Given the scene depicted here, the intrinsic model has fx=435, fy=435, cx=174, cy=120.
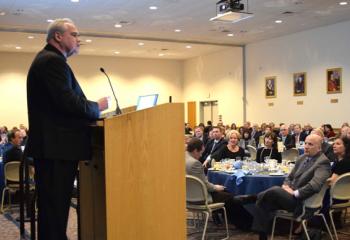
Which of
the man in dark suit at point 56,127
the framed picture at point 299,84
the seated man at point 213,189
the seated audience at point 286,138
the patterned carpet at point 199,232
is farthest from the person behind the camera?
the framed picture at point 299,84

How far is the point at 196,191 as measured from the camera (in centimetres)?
493

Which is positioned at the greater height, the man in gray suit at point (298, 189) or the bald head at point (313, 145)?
the bald head at point (313, 145)

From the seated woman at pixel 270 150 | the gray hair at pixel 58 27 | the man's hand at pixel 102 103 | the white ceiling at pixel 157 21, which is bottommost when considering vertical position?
the seated woman at pixel 270 150

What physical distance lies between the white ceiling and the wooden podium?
9582mm

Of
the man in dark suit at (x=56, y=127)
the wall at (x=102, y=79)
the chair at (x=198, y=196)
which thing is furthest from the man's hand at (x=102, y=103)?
the wall at (x=102, y=79)

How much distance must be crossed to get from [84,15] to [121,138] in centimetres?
1157

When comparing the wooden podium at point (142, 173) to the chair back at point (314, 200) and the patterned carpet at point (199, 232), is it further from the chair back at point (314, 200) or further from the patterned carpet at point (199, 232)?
the patterned carpet at point (199, 232)

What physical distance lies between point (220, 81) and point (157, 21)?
24.4 feet

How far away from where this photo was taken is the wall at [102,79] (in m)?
20.0

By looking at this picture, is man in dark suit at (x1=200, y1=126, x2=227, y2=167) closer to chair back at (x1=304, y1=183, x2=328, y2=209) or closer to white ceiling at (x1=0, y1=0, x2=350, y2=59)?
chair back at (x1=304, y1=183, x2=328, y2=209)

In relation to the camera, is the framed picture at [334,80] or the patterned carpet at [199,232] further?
the framed picture at [334,80]

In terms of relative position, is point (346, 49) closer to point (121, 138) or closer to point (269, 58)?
point (269, 58)

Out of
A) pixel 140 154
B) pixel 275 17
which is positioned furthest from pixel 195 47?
pixel 140 154

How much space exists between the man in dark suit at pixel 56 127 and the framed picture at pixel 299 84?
47.7 ft
